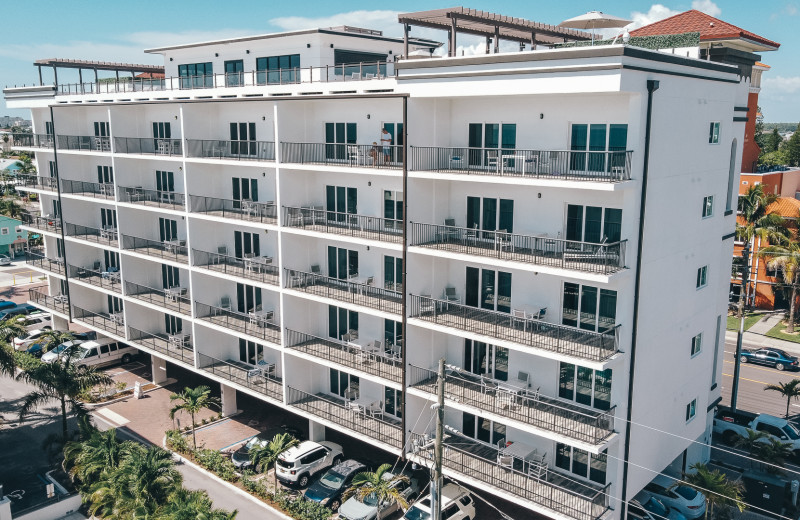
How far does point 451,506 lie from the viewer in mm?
24266

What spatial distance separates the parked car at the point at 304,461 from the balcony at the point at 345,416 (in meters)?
1.62

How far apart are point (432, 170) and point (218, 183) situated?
14.4 meters

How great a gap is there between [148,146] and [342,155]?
50.1 ft

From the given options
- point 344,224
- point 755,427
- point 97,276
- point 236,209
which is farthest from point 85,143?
point 755,427

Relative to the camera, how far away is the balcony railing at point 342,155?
2634 cm

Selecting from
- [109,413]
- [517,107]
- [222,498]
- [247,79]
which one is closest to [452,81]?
[517,107]

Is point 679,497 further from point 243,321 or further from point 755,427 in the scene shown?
point 243,321

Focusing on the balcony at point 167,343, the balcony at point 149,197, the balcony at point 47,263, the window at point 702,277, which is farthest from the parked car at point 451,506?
the balcony at point 47,263

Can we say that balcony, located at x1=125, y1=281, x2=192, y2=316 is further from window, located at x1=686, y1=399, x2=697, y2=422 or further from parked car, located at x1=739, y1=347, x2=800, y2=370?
parked car, located at x1=739, y1=347, x2=800, y2=370

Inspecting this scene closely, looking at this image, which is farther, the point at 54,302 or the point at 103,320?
the point at 54,302

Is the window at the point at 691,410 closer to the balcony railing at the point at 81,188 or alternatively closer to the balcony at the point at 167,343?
the balcony at the point at 167,343

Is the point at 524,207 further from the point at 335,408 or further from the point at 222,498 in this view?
the point at 222,498

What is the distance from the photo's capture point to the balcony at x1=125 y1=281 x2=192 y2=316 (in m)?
34.9

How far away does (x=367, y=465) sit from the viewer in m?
28.9
